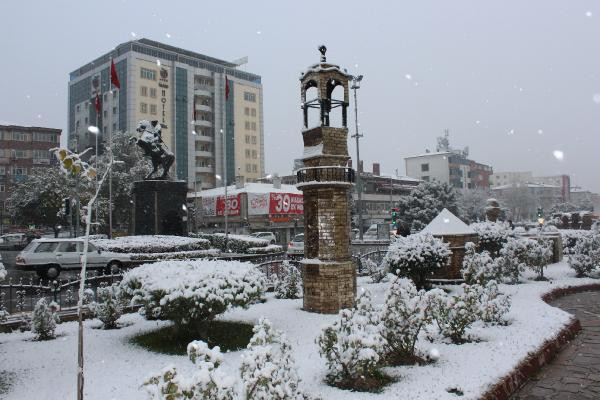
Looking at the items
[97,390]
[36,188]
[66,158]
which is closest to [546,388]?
[97,390]

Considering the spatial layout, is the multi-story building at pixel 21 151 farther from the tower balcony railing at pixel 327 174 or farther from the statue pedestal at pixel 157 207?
the tower balcony railing at pixel 327 174

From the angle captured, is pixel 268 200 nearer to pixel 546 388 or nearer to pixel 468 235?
pixel 468 235

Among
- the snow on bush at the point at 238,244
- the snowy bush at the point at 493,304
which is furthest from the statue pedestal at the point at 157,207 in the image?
the snowy bush at the point at 493,304

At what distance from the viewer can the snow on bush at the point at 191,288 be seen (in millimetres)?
7504

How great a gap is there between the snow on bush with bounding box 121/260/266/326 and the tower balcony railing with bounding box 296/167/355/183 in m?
3.14

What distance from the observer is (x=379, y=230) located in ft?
140

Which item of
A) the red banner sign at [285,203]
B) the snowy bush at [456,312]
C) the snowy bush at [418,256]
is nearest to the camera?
the snowy bush at [456,312]

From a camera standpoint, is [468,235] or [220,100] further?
[220,100]

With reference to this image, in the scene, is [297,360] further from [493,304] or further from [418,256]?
[418,256]

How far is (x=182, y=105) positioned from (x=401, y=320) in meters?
62.3

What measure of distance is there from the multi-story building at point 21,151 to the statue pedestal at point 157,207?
57094 millimetres

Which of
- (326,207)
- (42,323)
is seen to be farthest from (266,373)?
(326,207)

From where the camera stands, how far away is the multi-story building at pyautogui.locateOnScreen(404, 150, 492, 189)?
315 feet

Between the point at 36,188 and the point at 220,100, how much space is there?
31.7 m
